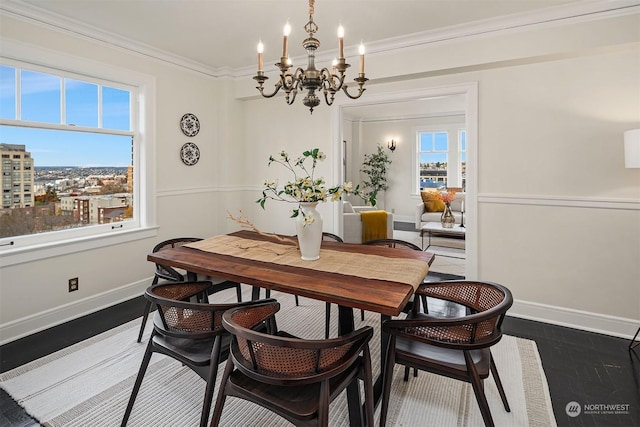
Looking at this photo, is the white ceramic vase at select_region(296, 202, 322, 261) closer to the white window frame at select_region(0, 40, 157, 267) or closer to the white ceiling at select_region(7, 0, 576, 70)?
the white ceiling at select_region(7, 0, 576, 70)

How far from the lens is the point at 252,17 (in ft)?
9.50

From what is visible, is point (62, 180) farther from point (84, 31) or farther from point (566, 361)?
point (566, 361)

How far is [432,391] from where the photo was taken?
7.00 feet

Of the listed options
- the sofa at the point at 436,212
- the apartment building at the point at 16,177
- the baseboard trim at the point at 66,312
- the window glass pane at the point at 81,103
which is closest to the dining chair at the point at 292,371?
the baseboard trim at the point at 66,312

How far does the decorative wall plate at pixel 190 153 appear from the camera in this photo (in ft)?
13.5

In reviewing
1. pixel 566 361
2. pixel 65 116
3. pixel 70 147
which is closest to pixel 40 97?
pixel 65 116

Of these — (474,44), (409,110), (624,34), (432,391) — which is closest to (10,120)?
(432,391)

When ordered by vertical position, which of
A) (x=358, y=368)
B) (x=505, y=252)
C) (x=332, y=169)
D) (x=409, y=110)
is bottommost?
(x=358, y=368)

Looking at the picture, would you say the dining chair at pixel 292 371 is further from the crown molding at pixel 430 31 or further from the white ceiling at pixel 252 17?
the crown molding at pixel 430 31

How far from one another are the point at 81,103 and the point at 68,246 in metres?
1.32

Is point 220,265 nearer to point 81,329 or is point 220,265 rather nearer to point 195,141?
point 81,329

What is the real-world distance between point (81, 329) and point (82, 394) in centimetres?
103

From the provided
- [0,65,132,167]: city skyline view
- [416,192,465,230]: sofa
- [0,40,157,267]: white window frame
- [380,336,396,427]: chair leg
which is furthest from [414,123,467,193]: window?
[380,336,396,427]: chair leg

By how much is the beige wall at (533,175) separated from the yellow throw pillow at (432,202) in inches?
157
